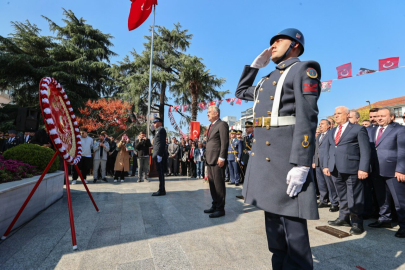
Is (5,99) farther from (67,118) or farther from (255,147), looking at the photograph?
(255,147)

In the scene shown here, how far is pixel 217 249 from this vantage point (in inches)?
97.5

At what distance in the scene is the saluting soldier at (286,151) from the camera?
1502 millimetres

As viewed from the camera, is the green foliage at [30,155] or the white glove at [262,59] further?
the green foliage at [30,155]

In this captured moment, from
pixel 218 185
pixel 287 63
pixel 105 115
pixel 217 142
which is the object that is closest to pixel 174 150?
pixel 217 142

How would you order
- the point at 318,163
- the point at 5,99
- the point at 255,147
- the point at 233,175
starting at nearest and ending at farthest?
the point at 255,147 → the point at 318,163 → the point at 233,175 → the point at 5,99

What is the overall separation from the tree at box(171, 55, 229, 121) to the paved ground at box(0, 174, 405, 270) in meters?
15.9

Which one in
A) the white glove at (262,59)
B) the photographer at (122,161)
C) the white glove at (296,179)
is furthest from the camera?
the photographer at (122,161)

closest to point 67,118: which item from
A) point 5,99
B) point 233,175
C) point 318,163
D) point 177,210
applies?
point 177,210

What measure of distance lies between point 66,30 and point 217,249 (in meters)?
26.0

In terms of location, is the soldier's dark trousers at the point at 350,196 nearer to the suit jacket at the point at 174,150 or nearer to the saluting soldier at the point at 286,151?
the saluting soldier at the point at 286,151

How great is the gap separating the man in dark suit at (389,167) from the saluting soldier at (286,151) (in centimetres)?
261

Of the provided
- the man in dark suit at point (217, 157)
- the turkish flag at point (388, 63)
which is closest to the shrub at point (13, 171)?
the man in dark suit at point (217, 157)

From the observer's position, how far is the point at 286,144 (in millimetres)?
1638

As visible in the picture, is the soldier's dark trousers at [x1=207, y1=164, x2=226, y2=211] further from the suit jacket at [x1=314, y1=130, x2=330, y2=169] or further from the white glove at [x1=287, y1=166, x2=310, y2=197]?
the white glove at [x1=287, y1=166, x2=310, y2=197]
